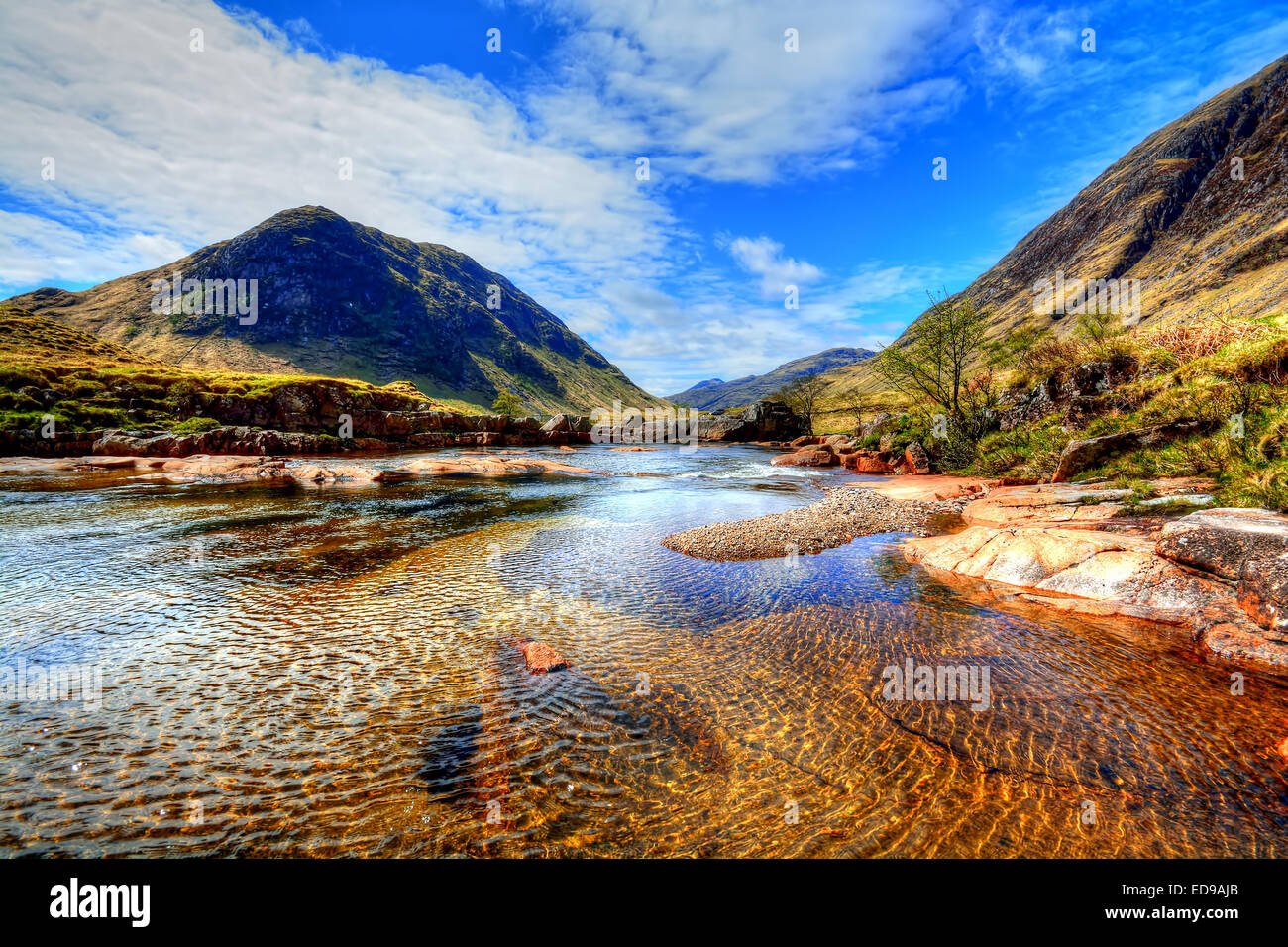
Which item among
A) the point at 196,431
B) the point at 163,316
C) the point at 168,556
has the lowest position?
the point at 168,556

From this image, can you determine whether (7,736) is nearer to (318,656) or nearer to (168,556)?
(318,656)

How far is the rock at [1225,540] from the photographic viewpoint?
926 cm

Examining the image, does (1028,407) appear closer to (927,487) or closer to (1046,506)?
(927,487)

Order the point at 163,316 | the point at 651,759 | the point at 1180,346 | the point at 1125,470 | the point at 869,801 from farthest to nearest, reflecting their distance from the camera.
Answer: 1. the point at 163,316
2. the point at 1180,346
3. the point at 1125,470
4. the point at 651,759
5. the point at 869,801

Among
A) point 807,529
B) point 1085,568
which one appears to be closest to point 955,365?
point 807,529

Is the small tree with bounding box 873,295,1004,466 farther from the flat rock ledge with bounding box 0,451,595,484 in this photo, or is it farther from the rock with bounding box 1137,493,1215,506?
the flat rock ledge with bounding box 0,451,595,484

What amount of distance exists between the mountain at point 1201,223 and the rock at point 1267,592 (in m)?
80.4

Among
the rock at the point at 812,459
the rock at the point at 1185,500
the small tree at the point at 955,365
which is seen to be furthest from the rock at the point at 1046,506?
the rock at the point at 812,459

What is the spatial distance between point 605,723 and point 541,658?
7.60 feet

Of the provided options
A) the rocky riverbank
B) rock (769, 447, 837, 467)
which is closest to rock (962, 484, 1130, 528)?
rock (769, 447, 837, 467)

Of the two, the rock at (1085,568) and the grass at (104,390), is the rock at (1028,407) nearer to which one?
the rock at (1085,568)

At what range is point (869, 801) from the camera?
555cm
